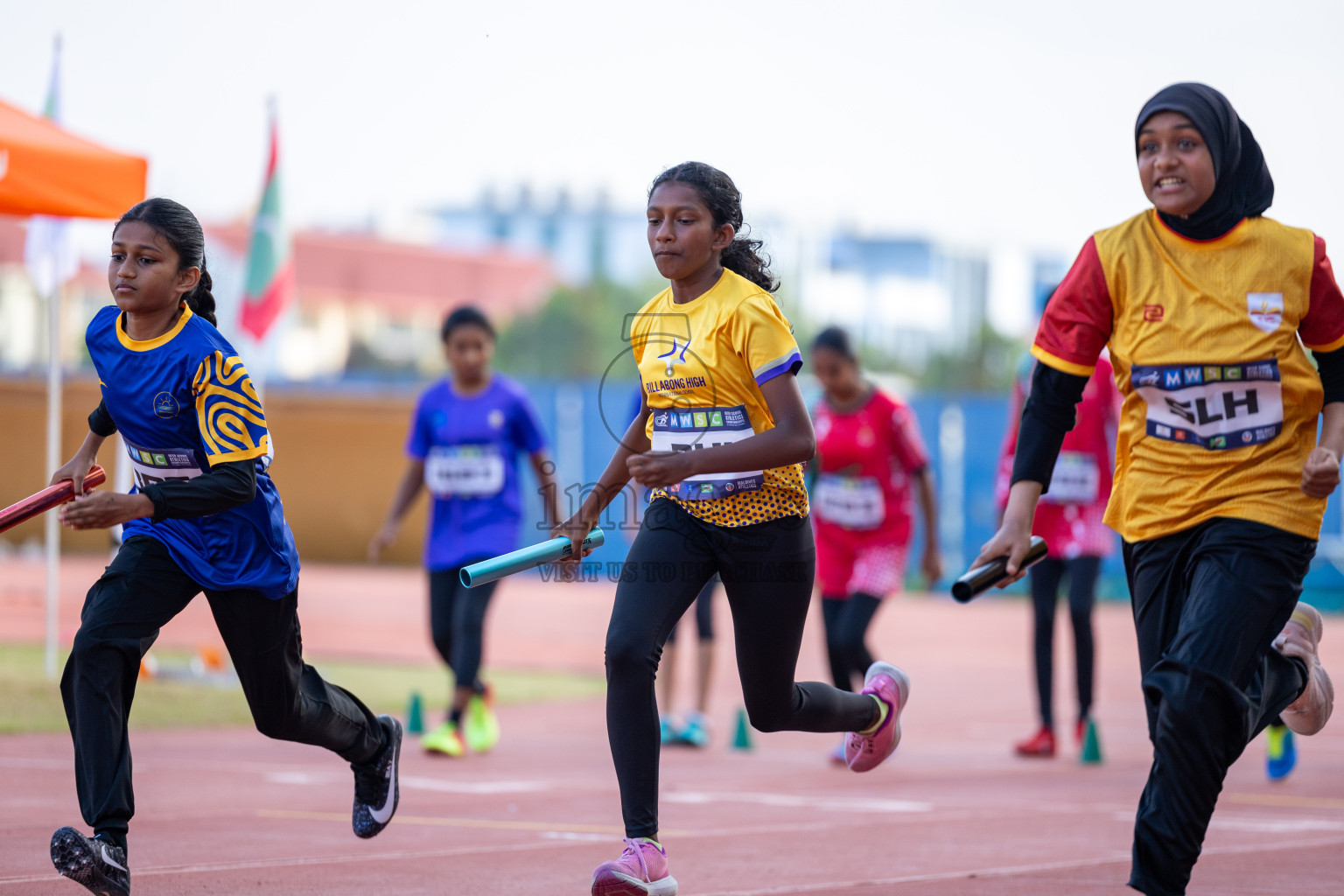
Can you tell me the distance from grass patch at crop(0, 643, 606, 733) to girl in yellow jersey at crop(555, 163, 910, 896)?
5672 mm

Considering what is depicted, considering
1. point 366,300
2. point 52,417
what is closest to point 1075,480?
point 52,417

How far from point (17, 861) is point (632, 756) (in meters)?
2.12

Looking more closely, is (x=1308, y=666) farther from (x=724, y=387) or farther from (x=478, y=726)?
(x=478, y=726)

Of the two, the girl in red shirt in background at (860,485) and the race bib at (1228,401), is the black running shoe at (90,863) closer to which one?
the race bib at (1228,401)

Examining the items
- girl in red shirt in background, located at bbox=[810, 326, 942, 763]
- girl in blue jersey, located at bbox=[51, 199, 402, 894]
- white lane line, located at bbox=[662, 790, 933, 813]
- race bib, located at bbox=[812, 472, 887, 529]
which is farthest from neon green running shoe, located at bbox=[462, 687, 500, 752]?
girl in blue jersey, located at bbox=[51, 199, 402, 894]

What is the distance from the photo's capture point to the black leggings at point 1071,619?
9.15 metres

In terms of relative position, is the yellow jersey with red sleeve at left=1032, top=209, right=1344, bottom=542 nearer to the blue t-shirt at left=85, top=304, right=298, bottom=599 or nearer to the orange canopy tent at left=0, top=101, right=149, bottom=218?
the blue t-shirt at left=85, top=304, right=298, bottom=599

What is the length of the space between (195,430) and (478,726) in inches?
183

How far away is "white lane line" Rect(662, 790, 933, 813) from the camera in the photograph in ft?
23.7

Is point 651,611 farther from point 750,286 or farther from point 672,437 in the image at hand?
point 750,286

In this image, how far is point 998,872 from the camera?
18.2 ft

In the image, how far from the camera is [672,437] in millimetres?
4922

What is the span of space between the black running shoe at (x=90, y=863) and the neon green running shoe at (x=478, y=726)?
474 centimetres

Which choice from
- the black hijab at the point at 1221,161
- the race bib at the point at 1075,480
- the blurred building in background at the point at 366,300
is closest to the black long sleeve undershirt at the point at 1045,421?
the black hijab at the point at 1221,161
